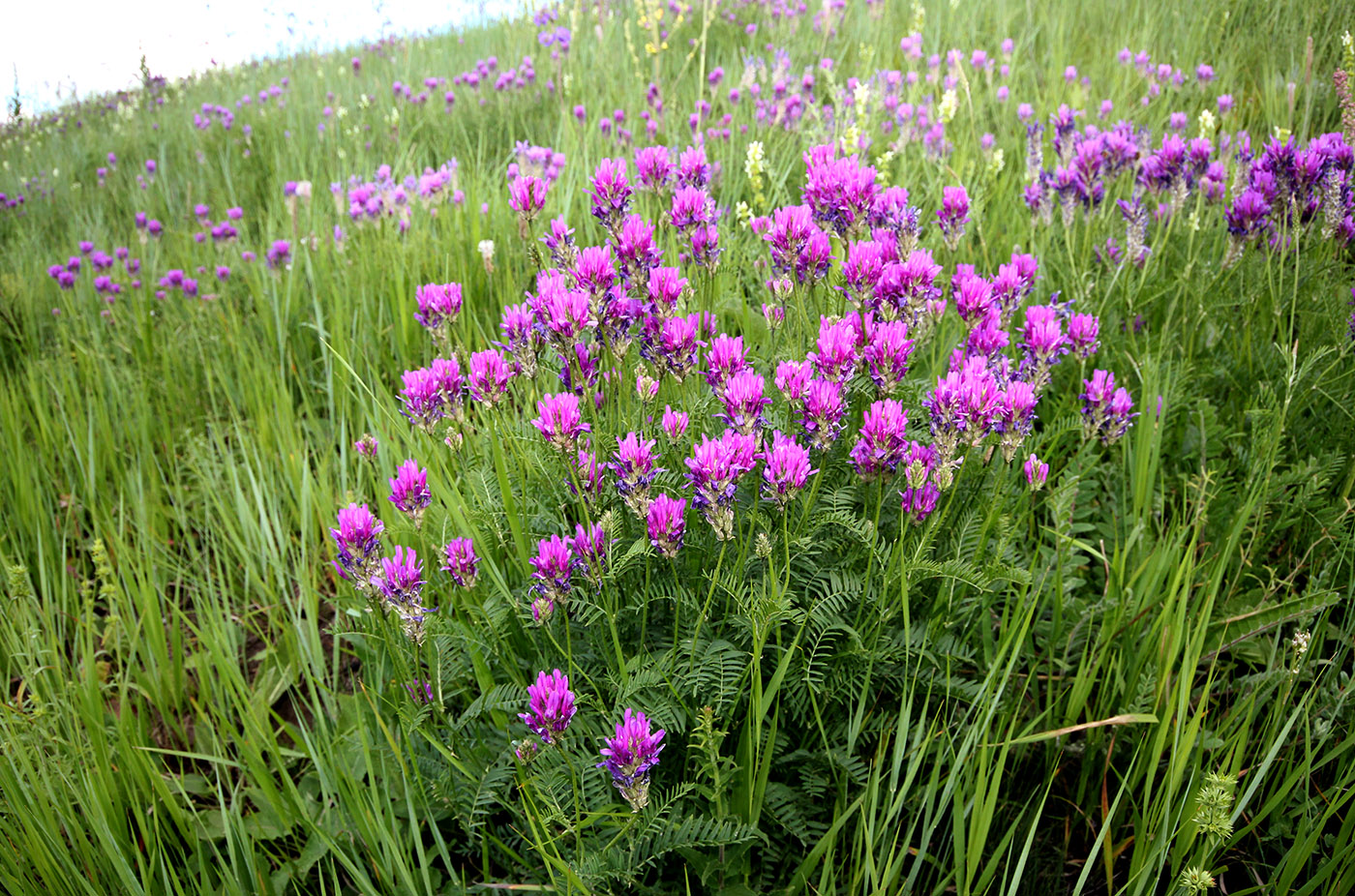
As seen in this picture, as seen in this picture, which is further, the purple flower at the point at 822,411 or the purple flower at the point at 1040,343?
the purple flower at the point at 1040,343

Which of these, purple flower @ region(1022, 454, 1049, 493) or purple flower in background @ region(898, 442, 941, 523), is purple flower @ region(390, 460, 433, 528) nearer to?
purple flower in background @ region(898, 442, 941, 523)

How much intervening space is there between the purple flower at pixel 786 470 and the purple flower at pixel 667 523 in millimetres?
168

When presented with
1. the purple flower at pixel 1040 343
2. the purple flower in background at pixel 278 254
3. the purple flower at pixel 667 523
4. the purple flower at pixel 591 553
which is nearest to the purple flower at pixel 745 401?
the purple flower at pixel 667 523

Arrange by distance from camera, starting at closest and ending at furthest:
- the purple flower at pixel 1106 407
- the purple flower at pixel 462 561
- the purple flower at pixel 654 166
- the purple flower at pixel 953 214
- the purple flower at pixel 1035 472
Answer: the purple flower at pixel 462 561 < the purple flower at pixel 1035 472 < the purple flower at pixel 1106 407 < the purple flower at pixel 654 166 < the purple flower at pixel 953 214

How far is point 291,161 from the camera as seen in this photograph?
5.76 meters

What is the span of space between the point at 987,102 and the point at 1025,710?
4.40 metres

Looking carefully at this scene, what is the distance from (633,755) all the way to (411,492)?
70 centimetres

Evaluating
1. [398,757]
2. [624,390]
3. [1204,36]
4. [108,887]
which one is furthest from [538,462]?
[1204,36]

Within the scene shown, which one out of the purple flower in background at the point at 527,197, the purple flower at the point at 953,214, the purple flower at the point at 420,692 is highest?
the purple flower in background at the point at 527,197

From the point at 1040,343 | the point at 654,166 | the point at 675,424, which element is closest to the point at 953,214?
the point at 1040,343

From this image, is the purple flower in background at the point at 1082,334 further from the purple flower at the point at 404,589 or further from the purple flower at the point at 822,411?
the purple flower at the point at 404,589

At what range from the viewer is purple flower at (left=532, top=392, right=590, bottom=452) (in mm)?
1524

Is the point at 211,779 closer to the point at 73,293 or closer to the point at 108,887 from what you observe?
the point at 108,887

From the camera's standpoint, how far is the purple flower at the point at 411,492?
1596 millimetres
